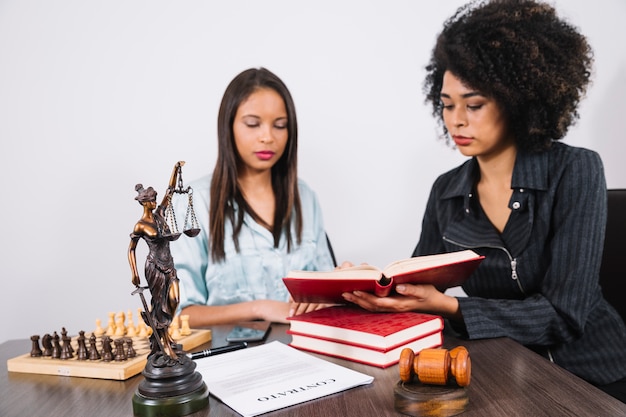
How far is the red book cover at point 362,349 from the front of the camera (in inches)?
38.8

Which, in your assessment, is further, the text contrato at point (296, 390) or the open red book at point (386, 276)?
the open red book at point (386, 276)

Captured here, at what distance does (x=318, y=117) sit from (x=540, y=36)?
3.38 ft

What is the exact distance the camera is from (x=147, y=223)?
2.59 ft

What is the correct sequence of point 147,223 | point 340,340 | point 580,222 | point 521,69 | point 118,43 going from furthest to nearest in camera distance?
point 118,43
point 521,69
point 580,222
point 340,340
point 147,223

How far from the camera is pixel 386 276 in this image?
106 centimetres

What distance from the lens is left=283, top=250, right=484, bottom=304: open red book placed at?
105 cm

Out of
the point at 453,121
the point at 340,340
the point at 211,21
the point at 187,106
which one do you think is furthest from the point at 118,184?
the point at 340,340

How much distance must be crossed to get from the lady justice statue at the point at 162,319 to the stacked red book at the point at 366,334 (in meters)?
0.31

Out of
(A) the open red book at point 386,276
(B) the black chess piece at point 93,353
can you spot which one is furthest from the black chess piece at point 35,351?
(A) the open red book at point 386,276

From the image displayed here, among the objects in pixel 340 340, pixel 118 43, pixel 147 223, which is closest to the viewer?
pixel 147 223

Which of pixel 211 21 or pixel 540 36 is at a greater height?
pixel 211 21

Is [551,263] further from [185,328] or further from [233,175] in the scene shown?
[233,175]

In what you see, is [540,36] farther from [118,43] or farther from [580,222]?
[118,43]

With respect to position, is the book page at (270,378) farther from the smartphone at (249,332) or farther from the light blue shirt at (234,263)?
the light blue shirt at (234,263)
